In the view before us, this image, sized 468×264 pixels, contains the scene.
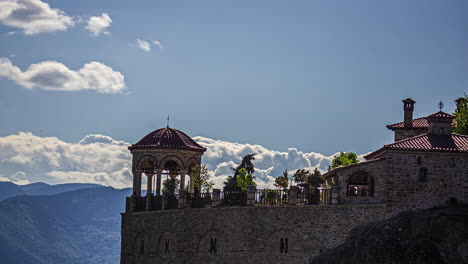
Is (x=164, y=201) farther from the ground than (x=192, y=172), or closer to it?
closer to it

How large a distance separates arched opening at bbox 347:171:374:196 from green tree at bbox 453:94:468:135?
1115 centimetres

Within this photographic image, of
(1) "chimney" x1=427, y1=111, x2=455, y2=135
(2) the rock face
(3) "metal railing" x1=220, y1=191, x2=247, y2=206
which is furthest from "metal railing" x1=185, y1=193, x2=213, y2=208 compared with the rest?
(1) "chimney" x1=427, y1=111, x2=455, y2=135

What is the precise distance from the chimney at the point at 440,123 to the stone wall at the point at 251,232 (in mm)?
6742

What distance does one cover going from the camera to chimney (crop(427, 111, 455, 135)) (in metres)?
48.6

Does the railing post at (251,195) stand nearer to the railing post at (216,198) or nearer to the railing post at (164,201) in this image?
the railing post at (216,198)

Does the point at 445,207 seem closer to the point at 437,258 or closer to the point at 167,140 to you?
the point at 437,258

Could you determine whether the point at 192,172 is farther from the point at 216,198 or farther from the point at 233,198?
the point at 233,198

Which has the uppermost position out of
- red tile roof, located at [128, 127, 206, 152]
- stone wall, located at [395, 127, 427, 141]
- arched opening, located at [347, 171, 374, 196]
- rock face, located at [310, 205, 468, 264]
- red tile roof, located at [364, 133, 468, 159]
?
stone wall, located at [395, 127, 427, 141]

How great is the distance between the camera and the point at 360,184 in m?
52.4

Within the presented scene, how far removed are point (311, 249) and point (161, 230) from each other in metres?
13.6

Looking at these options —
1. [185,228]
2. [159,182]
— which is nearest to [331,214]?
[185,228]

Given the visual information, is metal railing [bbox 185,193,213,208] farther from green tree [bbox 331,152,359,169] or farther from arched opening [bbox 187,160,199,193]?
green tree [bbox 331,152,359,169]

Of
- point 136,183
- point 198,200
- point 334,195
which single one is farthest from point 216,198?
point 136,183

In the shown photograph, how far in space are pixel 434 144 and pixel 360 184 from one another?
24.2 feet
